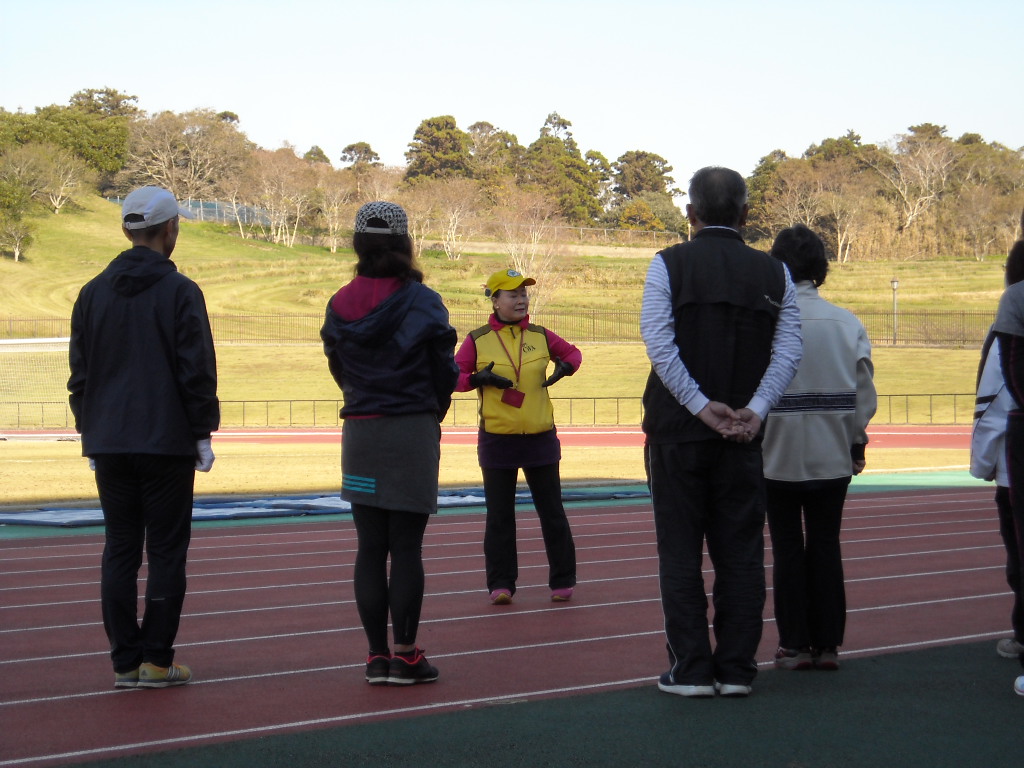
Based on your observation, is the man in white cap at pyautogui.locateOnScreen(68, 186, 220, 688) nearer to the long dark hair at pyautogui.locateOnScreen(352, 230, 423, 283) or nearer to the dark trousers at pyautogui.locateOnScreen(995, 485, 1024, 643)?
the long dark hair at pyautogui.locateOnScreen(352, 230, 423, 283)

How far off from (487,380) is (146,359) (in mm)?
2445

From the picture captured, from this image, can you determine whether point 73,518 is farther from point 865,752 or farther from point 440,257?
point 440,257

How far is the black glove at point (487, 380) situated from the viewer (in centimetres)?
668

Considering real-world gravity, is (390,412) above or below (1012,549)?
above

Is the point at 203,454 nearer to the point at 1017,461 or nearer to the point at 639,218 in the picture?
the point at 1017,461

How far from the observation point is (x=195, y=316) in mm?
4652

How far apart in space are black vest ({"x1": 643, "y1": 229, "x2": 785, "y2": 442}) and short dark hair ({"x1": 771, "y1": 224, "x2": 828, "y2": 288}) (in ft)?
2.13

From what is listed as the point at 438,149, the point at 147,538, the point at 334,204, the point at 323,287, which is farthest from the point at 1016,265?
the point at 438,149

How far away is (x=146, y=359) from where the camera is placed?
182 inches

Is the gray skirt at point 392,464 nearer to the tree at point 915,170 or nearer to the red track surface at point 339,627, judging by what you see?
the red track surface at point 339,627

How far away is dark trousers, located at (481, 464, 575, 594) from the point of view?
6793mm

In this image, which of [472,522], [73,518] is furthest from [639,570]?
[73,518]

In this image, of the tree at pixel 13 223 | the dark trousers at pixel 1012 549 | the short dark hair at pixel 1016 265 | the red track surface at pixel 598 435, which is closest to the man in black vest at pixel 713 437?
the short dark hair at pixel 1016 265

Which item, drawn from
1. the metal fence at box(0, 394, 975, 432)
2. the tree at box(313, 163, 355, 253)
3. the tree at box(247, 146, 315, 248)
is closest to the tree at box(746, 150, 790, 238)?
the tree at box(313, 163, 355, 253)
